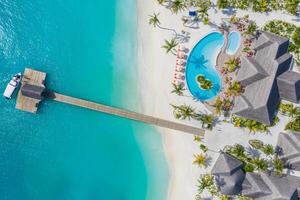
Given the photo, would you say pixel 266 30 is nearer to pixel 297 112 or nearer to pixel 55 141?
pixel 297 112

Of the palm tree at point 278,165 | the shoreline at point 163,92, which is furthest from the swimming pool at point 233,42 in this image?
the palm tree at point 278,165

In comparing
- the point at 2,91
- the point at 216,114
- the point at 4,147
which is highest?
the point at 216,114

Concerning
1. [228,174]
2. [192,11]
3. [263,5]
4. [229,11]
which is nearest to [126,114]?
[228,174]

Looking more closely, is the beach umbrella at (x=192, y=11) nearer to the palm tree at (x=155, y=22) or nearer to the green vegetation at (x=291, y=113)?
the palm tree at (x=155, y=22)

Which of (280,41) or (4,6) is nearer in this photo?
(280,41)

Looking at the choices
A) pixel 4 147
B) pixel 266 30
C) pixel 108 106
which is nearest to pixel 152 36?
pixel 108 106

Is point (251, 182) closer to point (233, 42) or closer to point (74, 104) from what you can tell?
point (233, 42)
